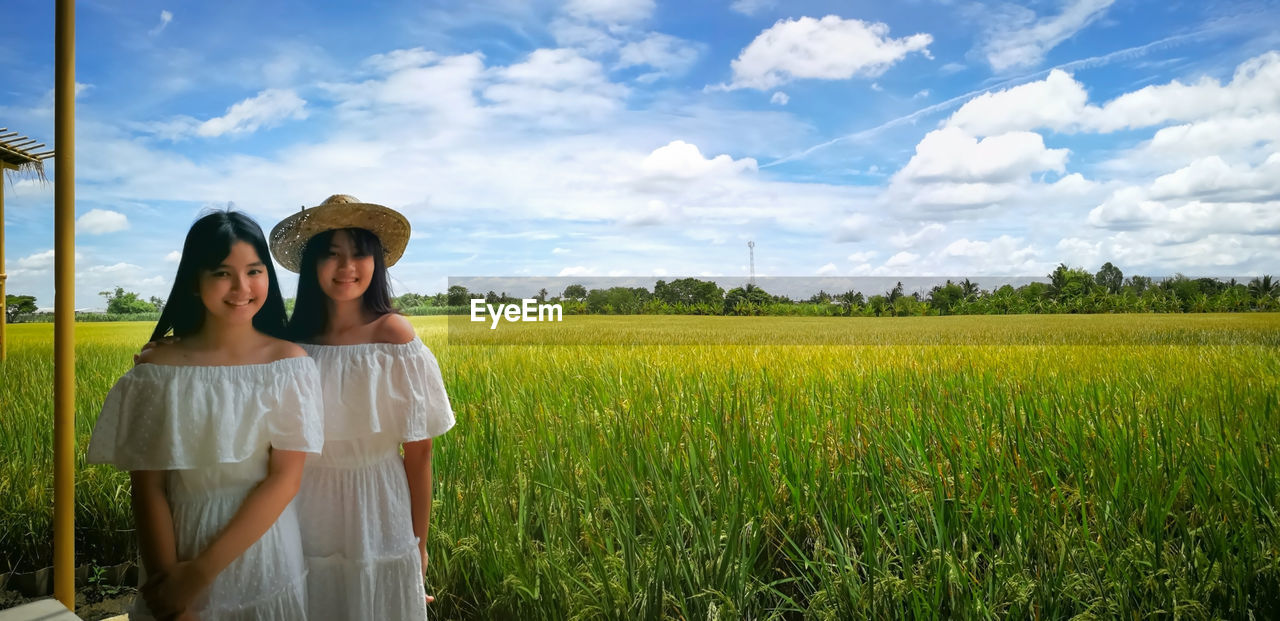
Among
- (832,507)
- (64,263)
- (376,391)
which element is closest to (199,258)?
(376,391)

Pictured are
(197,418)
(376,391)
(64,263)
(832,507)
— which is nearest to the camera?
(197,418)

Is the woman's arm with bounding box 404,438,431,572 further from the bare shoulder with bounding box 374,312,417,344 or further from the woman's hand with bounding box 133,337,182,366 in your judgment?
the woman's hand with bounding box 133,337,182,366

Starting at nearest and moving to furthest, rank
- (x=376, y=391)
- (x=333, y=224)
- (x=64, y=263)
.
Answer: (x=376, y=391)
(x=333, y=224)
(x=64, y=263)

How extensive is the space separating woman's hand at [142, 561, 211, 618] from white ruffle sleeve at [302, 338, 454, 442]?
0.32 metres

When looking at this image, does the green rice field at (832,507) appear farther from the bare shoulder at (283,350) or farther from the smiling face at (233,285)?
the smiling face at (233,285)

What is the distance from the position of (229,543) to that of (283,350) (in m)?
A: 0.36

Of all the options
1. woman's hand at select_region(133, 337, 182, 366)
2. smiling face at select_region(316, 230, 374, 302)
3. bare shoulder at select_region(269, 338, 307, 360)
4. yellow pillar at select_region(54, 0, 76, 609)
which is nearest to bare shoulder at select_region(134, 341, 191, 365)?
woman's hand at select_region(133, 337, 182, 366)

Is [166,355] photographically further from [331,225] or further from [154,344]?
[331,225]

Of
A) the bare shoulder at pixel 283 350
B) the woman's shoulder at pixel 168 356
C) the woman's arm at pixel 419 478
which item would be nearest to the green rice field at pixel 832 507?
the woman's arm at pixel 419 478

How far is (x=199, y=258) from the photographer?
4.45 ft

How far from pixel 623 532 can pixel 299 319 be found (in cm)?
98

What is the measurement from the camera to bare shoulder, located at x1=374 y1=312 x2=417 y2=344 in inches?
61.9

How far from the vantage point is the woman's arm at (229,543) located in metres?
1.30

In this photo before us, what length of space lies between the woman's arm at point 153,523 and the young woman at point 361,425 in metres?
0.25
